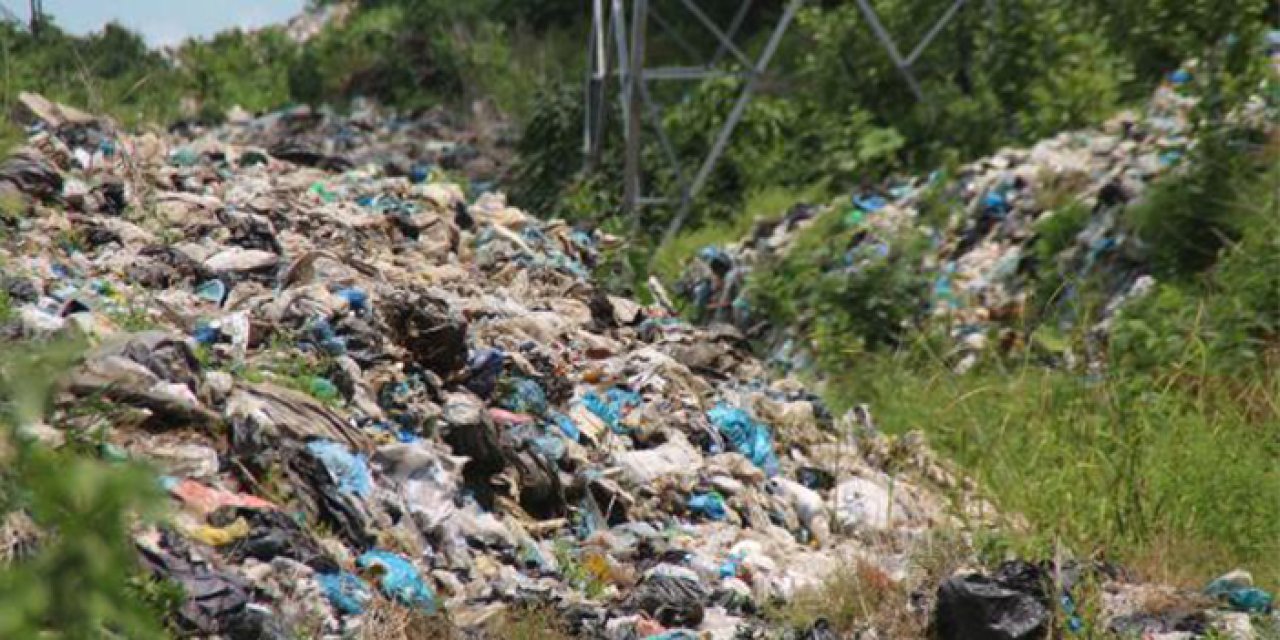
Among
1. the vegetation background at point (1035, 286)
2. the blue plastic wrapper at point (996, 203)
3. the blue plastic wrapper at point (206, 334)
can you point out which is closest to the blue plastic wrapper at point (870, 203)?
the vegetation background at point (1035, 286)

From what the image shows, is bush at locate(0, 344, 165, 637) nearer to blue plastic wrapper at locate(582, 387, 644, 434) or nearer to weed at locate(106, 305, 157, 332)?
weed at locate(106, 305, 157, 332)

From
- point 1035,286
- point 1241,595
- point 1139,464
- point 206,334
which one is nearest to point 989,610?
point 1241,595

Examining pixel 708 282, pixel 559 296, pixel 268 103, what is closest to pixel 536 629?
pixel 559 296

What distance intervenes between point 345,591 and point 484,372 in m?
1.51

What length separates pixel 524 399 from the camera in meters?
4.21

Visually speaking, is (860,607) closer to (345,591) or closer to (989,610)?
(989,610)

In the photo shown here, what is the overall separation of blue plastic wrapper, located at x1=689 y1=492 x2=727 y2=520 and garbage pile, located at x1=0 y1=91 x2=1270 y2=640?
0.01 metres

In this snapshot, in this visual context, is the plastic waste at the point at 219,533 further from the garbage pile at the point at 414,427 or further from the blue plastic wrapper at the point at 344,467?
the blue plastic wrapper at the point at 344,467

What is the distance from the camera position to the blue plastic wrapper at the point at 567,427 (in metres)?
4.20

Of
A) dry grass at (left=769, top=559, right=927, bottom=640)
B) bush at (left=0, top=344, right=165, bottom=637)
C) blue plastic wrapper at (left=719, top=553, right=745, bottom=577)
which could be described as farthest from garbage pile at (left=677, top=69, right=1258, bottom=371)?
bush at (left=0, top=344, right=165, bottom=637)

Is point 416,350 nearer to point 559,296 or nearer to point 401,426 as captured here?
point 401,426

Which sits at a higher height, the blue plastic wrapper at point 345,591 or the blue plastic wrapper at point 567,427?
the blue plastic wrapper at point 345,591

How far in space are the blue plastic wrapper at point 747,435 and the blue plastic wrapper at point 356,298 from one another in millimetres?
1165

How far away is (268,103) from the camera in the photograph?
1728cm
